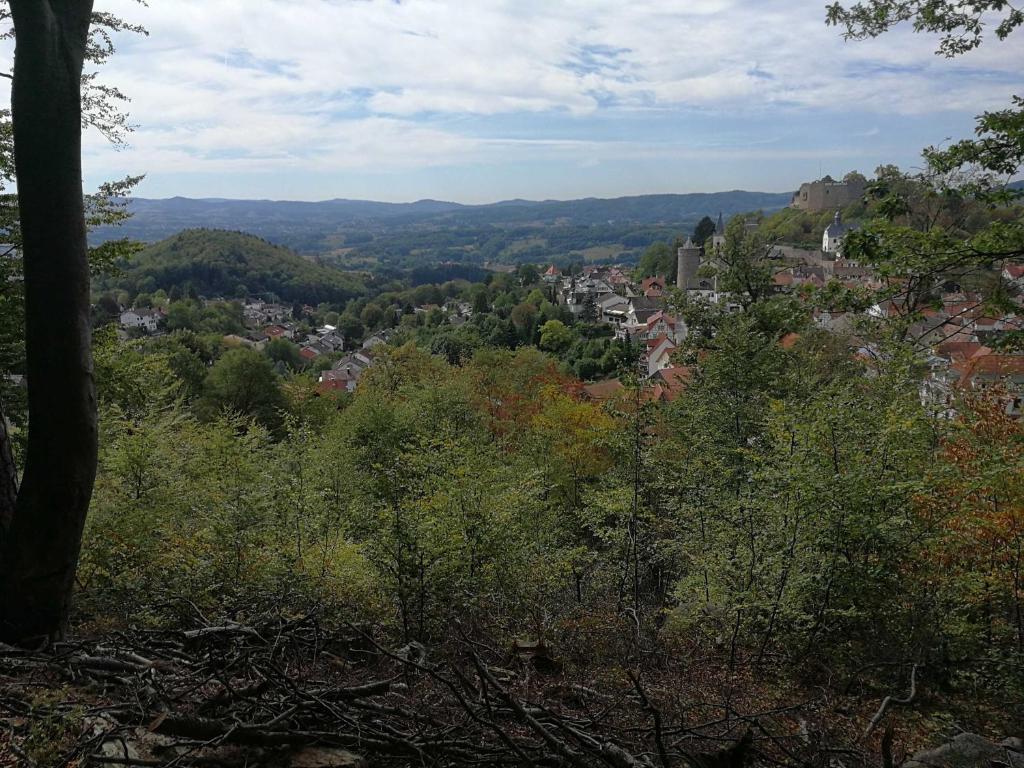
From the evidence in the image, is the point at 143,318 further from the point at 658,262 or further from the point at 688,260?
the point at 658,262

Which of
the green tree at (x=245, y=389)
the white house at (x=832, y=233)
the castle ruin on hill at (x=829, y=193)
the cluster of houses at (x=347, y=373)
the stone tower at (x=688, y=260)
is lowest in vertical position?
the cluster of houses at (x=347, y=373)

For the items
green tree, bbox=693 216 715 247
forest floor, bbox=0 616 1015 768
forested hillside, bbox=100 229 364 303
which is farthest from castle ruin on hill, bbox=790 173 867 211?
forest floor, bbox=0 616 1015 768

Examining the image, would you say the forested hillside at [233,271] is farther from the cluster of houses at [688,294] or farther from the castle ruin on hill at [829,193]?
the castle ruin on hill at [829,193]

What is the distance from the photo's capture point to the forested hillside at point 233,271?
130 metres

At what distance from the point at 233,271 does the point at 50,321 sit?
15039 centimetres

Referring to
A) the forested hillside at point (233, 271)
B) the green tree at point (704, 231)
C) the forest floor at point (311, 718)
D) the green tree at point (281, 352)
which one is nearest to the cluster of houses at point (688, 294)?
the green tree at point (704, 231)

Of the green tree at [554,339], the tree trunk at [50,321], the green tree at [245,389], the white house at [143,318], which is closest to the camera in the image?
the tree trunk at [50,321]

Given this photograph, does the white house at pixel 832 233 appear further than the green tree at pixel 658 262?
No

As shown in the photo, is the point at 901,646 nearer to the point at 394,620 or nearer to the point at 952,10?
the point at 394,620

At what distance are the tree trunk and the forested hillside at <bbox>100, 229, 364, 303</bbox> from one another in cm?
13307

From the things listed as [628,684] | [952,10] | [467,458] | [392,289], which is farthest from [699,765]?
[392,289]

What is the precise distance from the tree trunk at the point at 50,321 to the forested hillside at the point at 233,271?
133075 mm

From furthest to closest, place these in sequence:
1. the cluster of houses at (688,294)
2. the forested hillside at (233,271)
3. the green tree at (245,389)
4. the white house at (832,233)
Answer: the forested hillside at (233,271)
the white house at (832,233)
the green tree at (245,389)
the cluster of houses at (688,294)

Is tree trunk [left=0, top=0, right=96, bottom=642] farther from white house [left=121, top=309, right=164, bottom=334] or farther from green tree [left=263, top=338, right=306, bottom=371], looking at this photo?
white house [left=121, top=309, right=164, bottom=334]
